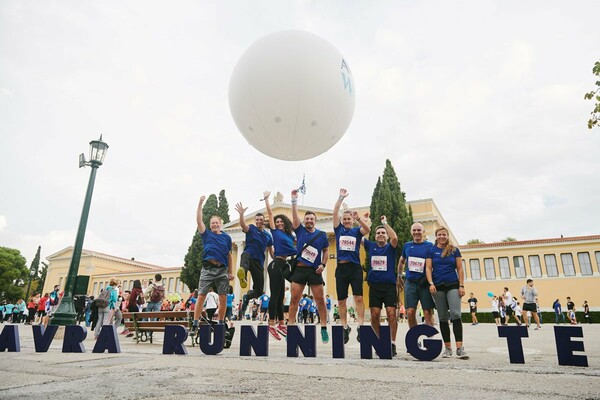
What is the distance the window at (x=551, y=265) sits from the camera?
120 feet

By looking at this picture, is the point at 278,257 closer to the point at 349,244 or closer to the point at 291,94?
the point at 349,244

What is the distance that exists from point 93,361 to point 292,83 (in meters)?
5.42

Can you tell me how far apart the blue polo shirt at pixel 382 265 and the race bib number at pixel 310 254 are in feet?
2.88

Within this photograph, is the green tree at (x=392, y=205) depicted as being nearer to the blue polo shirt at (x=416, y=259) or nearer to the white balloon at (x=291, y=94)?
the white balloon at (x=291, y=94)

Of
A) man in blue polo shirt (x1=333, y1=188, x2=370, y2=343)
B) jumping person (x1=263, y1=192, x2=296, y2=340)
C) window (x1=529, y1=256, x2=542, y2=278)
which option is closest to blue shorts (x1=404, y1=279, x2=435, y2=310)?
man in blue polo shirt (x1=333, y1=188, x2=370, y2=343)

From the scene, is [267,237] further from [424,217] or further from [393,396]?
[424,217]

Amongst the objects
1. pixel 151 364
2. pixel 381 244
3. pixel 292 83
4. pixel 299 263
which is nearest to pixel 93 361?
pixel 151 364

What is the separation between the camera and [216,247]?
6.11 meters

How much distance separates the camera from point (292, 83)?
7.04 metres

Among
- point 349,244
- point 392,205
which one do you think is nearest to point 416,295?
point 349,244

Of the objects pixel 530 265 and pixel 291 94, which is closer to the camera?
pixel 291 94

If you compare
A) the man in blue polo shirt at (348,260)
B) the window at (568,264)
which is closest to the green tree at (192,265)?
the man in blue polo shirt at (348,260)

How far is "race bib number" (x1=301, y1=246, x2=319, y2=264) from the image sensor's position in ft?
19.3

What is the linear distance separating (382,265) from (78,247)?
741cm
